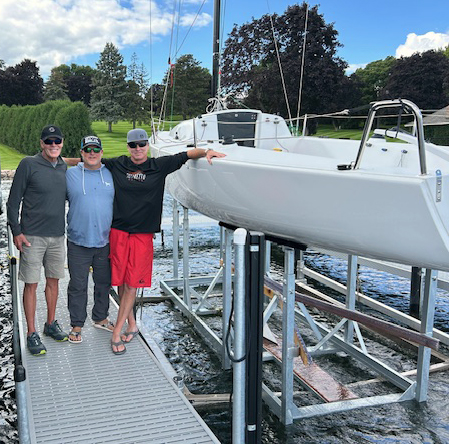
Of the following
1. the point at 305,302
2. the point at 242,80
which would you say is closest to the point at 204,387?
the point at 305,302

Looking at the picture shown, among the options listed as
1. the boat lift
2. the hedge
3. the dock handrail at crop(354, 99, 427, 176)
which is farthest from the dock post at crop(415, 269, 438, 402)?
the hedge

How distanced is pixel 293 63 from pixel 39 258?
2913 centimetres

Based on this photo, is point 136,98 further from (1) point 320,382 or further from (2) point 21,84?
(1) point 320,382

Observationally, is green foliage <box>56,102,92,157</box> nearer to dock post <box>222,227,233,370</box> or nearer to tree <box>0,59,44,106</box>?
dock post <box>222,227,233,370</box>

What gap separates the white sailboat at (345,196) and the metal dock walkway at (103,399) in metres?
1.54

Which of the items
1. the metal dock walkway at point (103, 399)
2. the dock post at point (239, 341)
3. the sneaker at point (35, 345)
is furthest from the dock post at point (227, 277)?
the dock post at point (239, 341)

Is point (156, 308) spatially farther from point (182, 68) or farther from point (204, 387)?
point (182, 68)

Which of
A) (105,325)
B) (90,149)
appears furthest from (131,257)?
(105,325)

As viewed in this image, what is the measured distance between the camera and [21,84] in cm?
6406

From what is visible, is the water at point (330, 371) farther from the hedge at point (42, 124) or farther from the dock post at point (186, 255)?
the hedge at point (42, 124)

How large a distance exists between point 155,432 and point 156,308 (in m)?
4.39

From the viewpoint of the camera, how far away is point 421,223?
10.6 ft

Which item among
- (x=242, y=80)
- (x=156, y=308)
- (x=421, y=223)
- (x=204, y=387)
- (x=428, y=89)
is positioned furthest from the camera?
(x=428, y=89)

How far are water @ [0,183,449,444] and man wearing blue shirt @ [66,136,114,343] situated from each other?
1.43 metres
